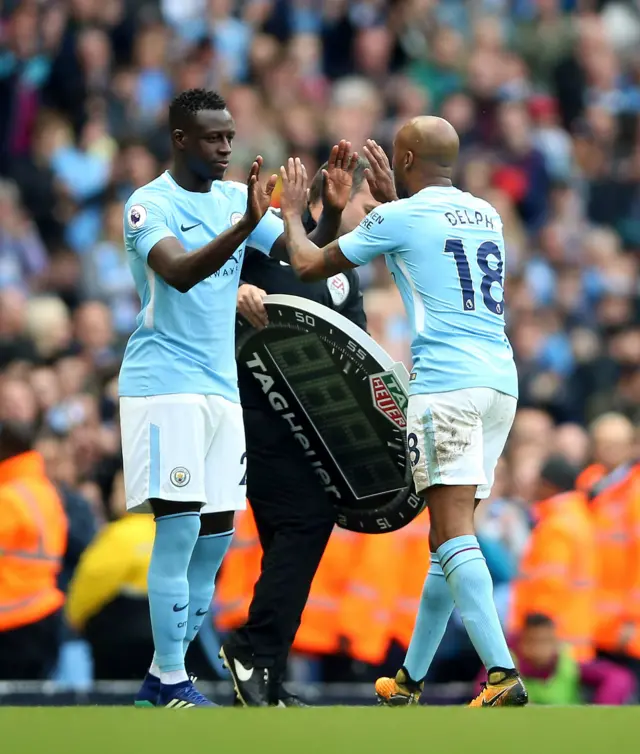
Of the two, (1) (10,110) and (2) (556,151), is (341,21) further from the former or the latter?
(1) (10,110)

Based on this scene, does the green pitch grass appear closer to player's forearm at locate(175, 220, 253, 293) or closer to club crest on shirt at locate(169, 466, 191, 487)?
club crest on shirt at locate(169, 466, 191, 487)

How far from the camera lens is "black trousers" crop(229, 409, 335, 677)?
7.98 m

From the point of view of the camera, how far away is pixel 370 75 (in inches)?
730

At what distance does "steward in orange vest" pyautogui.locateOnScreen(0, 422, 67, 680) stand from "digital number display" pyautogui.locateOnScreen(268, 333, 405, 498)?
9.75ft

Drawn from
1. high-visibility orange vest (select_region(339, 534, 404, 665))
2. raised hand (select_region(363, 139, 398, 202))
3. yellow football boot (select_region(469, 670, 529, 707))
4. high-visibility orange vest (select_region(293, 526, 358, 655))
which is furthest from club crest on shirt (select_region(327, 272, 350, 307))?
high-visibility orange vest (select_region(293, 526, 358, 655))

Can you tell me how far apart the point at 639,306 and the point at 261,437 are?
30.3ft

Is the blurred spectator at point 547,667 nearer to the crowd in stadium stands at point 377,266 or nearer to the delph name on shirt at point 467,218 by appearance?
the crowd in stadium stands at point 377,266

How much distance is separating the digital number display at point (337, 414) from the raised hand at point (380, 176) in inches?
29.8

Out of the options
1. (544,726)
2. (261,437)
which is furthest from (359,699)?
(544,726)

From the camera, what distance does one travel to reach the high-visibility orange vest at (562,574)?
1141 cm

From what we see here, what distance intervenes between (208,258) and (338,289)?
4.62 feet

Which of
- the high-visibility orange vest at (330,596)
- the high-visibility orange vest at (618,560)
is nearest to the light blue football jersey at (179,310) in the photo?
the high-visibility orange vest at (330,596)

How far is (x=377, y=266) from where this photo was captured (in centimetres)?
1548

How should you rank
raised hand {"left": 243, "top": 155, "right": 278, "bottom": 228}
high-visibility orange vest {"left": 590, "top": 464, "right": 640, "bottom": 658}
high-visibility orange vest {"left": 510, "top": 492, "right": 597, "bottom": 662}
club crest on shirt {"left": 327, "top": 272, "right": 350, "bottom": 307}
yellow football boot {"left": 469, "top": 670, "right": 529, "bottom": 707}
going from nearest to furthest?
yellow football boot {"left": 469, "top": 670, "right": 529, "bottom": 707} < raised hand {"left": 243, "top": 155, "right": 278, "bottom": 228} < club crest on shirt {"left": 327, "top": 272, "right": 350, "bottom": 307} < high-visibility orange vest {"left": 510, "top": 492, "right": 597, "bottom": 662} < high-visibility orange vest {"left": 590, "top": 464, "right": 640, "bottom": 658}
